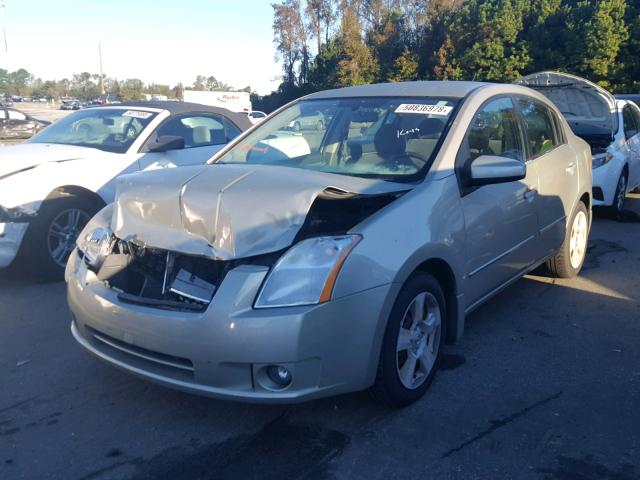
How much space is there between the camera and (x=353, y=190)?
10.7 feet

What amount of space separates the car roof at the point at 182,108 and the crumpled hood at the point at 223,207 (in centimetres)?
367

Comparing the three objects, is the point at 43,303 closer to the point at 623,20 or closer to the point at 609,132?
the point at 609,132

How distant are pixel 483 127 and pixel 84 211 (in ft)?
12.2

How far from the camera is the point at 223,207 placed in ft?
10.2

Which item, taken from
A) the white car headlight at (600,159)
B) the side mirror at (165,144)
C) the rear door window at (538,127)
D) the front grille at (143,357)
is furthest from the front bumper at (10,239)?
the white car headlight at (600,159)

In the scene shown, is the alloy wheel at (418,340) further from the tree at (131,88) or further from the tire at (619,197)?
the tree at (131,88)

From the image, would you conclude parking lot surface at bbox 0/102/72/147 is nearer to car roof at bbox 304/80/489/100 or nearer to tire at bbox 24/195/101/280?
tire at bbox 24/195/101/280

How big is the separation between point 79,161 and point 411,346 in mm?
3967

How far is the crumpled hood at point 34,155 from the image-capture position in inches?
222

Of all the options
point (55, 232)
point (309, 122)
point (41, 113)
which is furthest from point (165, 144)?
point (41, 113)

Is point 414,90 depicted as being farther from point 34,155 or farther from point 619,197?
point 619,197

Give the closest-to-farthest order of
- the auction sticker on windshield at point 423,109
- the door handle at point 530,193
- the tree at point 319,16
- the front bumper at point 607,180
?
the auction sticker on windshield at point 423,109 < the door handle at point 530,193 < the front bumper at point 607,180 < the tree at point 319,16

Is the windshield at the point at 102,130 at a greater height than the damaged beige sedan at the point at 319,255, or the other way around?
the windshield at the point at 102,130

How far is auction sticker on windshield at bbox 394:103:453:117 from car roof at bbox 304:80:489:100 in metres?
0.14
